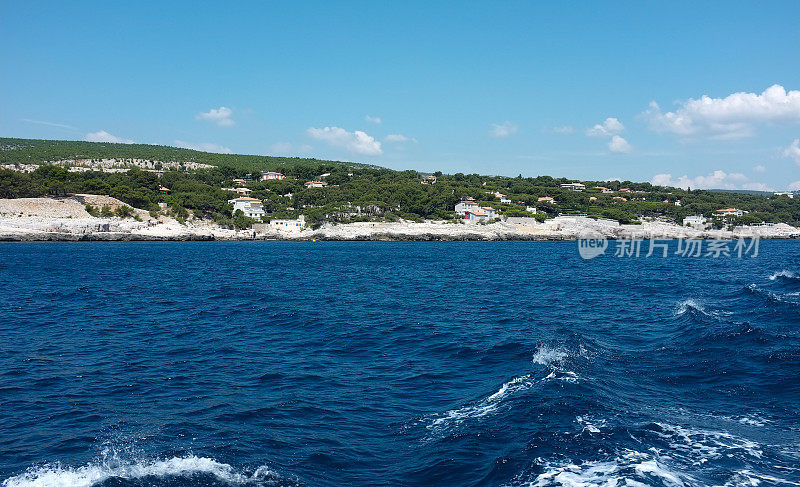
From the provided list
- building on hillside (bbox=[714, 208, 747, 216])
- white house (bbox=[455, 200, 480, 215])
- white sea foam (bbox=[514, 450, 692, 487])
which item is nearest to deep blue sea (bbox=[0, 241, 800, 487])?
white sea foam (bbox=[514, 450, 692, 487])

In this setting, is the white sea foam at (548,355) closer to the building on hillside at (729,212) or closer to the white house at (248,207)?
the white house at (248,207)

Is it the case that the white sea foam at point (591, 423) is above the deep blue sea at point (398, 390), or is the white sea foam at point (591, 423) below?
above

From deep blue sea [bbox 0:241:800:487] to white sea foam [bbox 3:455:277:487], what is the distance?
1.4 inches

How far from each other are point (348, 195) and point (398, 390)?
88.0 m

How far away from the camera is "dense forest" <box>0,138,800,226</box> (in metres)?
79.9

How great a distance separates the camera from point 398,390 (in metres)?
11.2

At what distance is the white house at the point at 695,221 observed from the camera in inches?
3735

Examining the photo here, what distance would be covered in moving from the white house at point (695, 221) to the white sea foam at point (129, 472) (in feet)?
339

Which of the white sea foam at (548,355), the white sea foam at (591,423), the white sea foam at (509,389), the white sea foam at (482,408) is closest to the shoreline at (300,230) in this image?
the white sea foam at (548,355)

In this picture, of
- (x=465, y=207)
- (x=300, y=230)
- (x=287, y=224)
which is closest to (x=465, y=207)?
(x=465, y=207)

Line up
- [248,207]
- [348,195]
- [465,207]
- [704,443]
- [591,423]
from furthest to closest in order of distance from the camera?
[348,195], [465,207], [248,207], [591,423], [704,443]

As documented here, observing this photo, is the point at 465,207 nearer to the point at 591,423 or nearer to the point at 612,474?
the point at 591,423

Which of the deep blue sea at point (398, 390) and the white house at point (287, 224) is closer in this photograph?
the deep blue sea at point (398, 390)

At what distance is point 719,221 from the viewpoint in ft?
313
